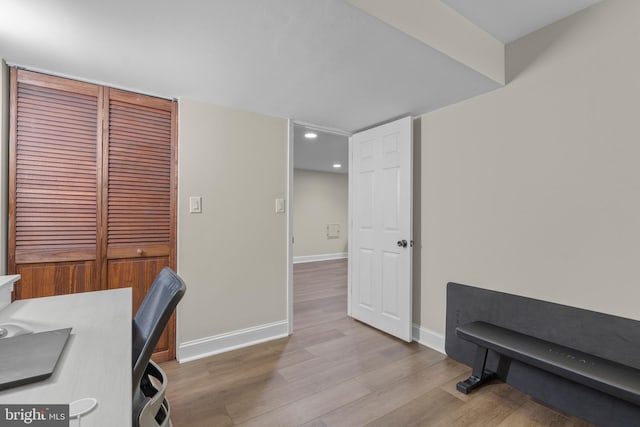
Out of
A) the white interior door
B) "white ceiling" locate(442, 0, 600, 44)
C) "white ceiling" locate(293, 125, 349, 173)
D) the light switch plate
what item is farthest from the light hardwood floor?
"white ceiling" locate(442, 0, 600, 44)

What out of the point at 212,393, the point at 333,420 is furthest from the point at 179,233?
the point at 333,420

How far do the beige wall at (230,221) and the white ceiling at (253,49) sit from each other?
0.96ft

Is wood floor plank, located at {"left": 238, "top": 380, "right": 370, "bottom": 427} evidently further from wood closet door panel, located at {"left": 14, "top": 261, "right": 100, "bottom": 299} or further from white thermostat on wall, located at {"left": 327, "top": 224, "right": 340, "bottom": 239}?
white thermostat on wall, located at {"left": 327, "top": 224, "right": 340, "bottom": 239}

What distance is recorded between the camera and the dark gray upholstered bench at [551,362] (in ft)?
4.38

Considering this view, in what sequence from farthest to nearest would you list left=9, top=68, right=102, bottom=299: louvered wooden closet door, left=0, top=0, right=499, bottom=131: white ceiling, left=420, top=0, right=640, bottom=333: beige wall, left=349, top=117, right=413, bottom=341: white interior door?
left=349, top=117, right=413, bottom=341: white interior door
left=9, top=68, right=102, bottom=299: louvered wooden closet door
left=420, top=0, right=640, bottom=333: beige wall
left=0, top=0, right=499, bottom=131: white ceiling

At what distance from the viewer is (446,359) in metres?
2.33

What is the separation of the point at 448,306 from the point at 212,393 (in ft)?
6.15

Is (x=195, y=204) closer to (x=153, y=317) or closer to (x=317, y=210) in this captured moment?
(x=153, y=317)

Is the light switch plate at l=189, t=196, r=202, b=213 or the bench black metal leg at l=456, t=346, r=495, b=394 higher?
the light switch plate at l=189, t=196, r=202, b=213

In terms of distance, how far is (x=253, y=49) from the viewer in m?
1.60

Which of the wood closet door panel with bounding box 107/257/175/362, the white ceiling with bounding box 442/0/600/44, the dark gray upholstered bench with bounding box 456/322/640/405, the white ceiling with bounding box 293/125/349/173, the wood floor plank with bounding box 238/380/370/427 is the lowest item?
the wood floor plank with bounding box 238/380/370/427

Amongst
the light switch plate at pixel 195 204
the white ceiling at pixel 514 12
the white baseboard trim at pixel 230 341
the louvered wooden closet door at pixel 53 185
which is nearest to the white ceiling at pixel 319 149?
the light switch plate at pixel 195 204

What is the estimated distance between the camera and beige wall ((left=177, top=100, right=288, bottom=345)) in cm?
233

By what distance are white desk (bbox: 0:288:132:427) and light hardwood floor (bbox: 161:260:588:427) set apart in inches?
33.7
